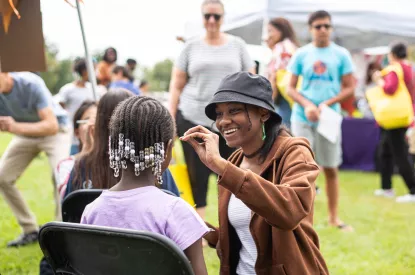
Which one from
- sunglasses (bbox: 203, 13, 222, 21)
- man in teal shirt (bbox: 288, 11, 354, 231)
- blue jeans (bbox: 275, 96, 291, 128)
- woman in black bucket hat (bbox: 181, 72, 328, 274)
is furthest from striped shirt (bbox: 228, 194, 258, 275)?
blue jeans (bbox: 275, 96, 291, 128)

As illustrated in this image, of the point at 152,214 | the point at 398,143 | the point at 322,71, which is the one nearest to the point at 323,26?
the point at 322,71

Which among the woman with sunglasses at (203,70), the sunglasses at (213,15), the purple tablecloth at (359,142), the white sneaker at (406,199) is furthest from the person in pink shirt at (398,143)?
the sunglasses at (213,15)

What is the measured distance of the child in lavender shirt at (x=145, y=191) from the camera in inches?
73.3

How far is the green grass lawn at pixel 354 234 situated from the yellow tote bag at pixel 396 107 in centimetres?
99

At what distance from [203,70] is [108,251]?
306 cm

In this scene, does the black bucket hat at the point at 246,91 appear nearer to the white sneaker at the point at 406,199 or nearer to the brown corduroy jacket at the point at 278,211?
the brown corduroy jacket at the point at 278,211

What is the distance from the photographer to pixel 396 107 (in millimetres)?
7027

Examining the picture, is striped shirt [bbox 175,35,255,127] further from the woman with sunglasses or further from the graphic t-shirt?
the graphic t-shirt

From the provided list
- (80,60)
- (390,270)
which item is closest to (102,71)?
(80,60)

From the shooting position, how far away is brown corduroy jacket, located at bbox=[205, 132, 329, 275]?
Result: 6.59ft

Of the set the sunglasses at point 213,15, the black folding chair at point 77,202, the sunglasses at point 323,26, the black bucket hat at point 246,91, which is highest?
the sunglasses at point 213,15

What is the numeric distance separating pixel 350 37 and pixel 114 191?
11821mm

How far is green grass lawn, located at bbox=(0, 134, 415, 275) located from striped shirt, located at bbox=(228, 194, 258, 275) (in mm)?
1557

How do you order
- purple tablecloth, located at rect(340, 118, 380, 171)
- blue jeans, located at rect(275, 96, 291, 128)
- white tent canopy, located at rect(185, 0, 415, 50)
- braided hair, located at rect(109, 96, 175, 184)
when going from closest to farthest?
braided hair, located at rect(109, 96, 175, 184) → blue jeans, located at rect(275, 96, 291, 128) → white tent canopy, located at rect(185, 0, 415, 50) → purple tablecloth, located at rect(340, 118, 380, 171)
